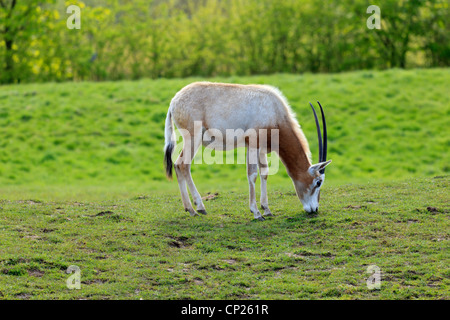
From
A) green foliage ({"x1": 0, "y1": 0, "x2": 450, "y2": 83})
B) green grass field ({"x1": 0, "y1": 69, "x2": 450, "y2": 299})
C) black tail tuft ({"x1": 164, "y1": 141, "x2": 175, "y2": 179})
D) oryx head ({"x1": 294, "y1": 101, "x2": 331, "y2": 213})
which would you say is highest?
green foliage ({"x1": 0, "y1": 0, "x2": 450, "y2": 83})

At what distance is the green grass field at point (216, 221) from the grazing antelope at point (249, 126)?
56 cm

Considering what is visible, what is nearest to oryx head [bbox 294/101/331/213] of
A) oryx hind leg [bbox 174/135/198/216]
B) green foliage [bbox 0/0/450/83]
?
oryx hind leg [bbox 174/135/198/216]

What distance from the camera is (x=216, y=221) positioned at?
9.94 m

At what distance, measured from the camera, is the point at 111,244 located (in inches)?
340

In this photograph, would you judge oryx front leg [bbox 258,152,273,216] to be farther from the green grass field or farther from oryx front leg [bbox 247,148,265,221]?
the green grass field

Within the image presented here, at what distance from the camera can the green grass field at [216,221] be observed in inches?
283

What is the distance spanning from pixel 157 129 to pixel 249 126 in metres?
11.4

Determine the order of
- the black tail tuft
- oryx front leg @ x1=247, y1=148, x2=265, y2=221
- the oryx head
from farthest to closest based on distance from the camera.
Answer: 1. the black tail tuft
2. oryx front leg @ x1=247, y1=148, x2=265, y2=221
3. the oryx head

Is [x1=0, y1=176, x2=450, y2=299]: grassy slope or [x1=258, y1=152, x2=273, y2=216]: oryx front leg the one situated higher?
[x1=258, y1=152, x2=273, y2=216]: oryx front leg

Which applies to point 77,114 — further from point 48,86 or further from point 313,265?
point 313,265

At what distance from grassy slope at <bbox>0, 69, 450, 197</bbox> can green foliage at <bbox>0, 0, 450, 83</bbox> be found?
6.14 m

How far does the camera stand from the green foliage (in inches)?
1184

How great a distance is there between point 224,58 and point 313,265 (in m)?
25.3
